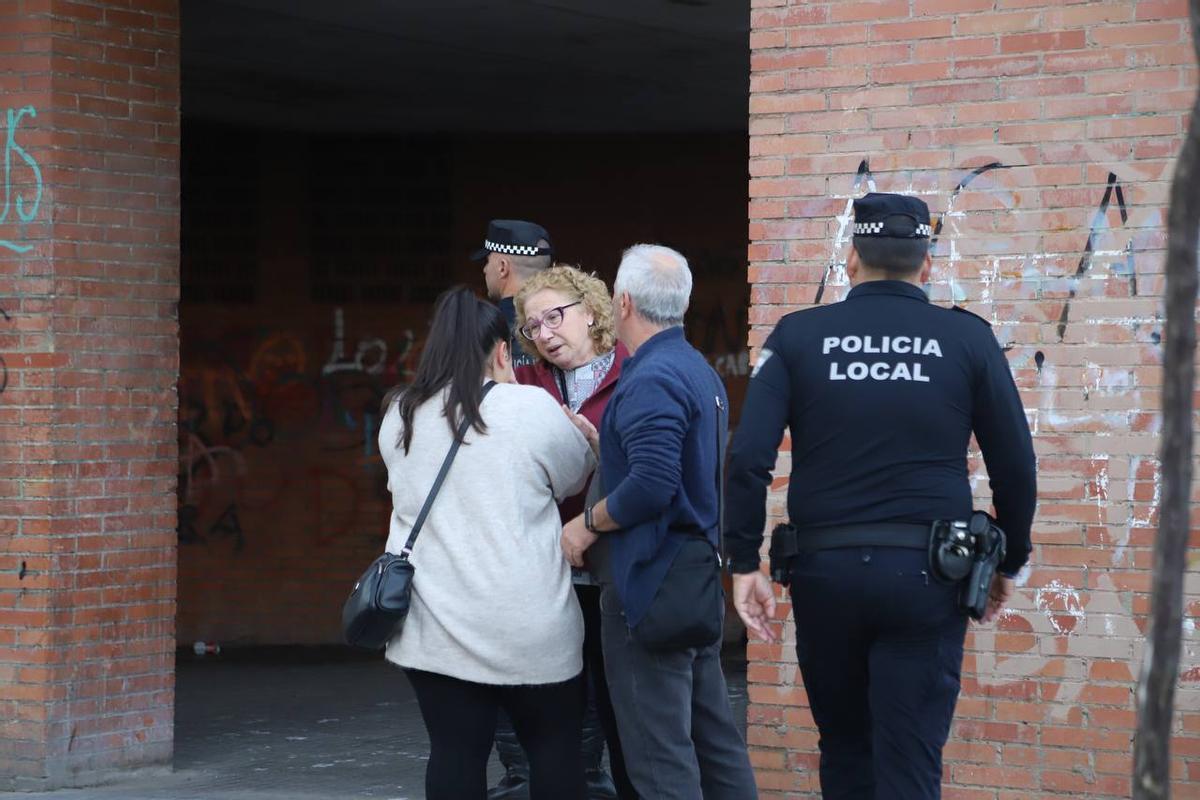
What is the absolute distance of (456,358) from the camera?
4488 millimetres

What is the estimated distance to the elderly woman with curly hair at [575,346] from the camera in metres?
5.28

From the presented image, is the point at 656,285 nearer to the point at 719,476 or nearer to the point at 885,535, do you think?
the point at 719,476

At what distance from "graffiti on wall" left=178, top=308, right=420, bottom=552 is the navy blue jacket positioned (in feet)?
23.8

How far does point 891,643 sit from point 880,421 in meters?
0.52

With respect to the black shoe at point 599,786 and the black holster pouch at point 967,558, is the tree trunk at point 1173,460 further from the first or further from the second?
the black shoe at point 599,786

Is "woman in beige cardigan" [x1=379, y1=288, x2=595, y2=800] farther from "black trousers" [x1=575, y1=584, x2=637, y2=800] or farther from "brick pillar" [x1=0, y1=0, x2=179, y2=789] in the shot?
"brick pillar" [x1=0, y1=0, x2=179, y2=789]

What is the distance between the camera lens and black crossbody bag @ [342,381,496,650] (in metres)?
4.36

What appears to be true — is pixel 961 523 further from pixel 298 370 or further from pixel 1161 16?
pixel 298 370

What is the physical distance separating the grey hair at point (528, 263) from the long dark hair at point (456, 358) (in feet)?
4.58

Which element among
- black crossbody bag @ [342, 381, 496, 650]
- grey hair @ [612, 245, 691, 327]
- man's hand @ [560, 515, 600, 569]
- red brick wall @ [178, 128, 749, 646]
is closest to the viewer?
black crossbody bag @ [342, 381, 496, 650]

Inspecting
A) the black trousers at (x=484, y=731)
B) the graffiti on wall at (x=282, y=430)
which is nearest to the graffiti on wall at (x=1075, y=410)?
the black trousers at (x=484, y=731)

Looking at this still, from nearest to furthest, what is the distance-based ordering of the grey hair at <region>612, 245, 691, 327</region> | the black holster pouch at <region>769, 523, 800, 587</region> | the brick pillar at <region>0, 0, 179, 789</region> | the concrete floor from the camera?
1. the black holster pouch at <region>769, 523, 800, 587</region>
2. the grey hair at <region>612, 245, 691, 327</region>
3. the brick pillar at <region>0, 0, 179, 789</region>
4. the concrete floor

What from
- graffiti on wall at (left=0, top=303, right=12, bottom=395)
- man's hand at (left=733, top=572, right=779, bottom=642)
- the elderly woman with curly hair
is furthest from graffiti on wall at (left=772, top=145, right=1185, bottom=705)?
graffiti on wall at (left=0, top=303, right=12, bottom=395)

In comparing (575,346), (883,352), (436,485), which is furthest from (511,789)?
(883,352)
